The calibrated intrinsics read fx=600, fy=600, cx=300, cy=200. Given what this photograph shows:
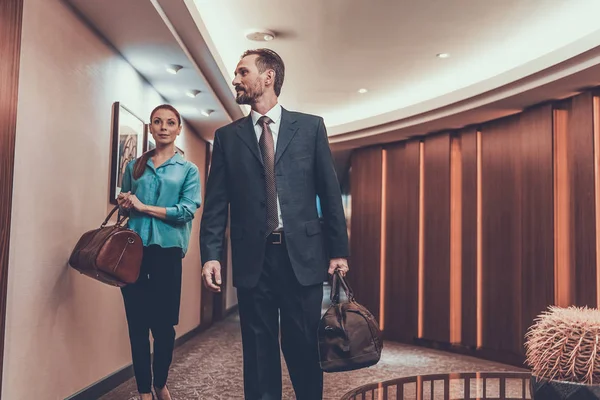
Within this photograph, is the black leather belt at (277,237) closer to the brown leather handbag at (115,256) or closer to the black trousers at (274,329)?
the black trousers at (274,329)

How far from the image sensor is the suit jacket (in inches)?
79.4

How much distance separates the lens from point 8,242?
Result: 8.15 feet

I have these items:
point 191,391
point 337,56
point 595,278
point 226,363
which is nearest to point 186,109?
point 337,56

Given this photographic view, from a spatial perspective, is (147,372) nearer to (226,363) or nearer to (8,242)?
(8,242)

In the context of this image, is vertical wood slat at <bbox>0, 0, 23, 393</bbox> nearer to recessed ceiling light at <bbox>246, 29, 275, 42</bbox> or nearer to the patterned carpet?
the patterned carpet

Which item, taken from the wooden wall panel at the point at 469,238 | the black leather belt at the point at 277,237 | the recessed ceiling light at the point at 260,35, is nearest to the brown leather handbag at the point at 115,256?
the black leather belt at the point at 277,237

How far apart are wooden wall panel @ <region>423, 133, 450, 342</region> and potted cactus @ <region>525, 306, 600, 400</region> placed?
489 cm

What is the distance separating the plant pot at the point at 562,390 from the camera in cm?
114

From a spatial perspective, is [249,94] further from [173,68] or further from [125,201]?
[173,68]

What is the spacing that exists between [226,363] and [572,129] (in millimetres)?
3248

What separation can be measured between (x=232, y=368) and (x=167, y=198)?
1.98m

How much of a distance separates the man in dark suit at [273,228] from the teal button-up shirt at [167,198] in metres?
0.87

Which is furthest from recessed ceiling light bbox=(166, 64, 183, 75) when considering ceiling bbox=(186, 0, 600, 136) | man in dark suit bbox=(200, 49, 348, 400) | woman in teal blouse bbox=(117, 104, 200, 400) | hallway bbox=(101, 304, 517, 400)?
man in dark suit bbox=(200, 49, 348, 400)

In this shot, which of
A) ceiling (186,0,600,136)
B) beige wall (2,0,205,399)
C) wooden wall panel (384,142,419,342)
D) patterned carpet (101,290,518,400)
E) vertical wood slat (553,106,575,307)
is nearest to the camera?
beige wall (2,0,205,399)
